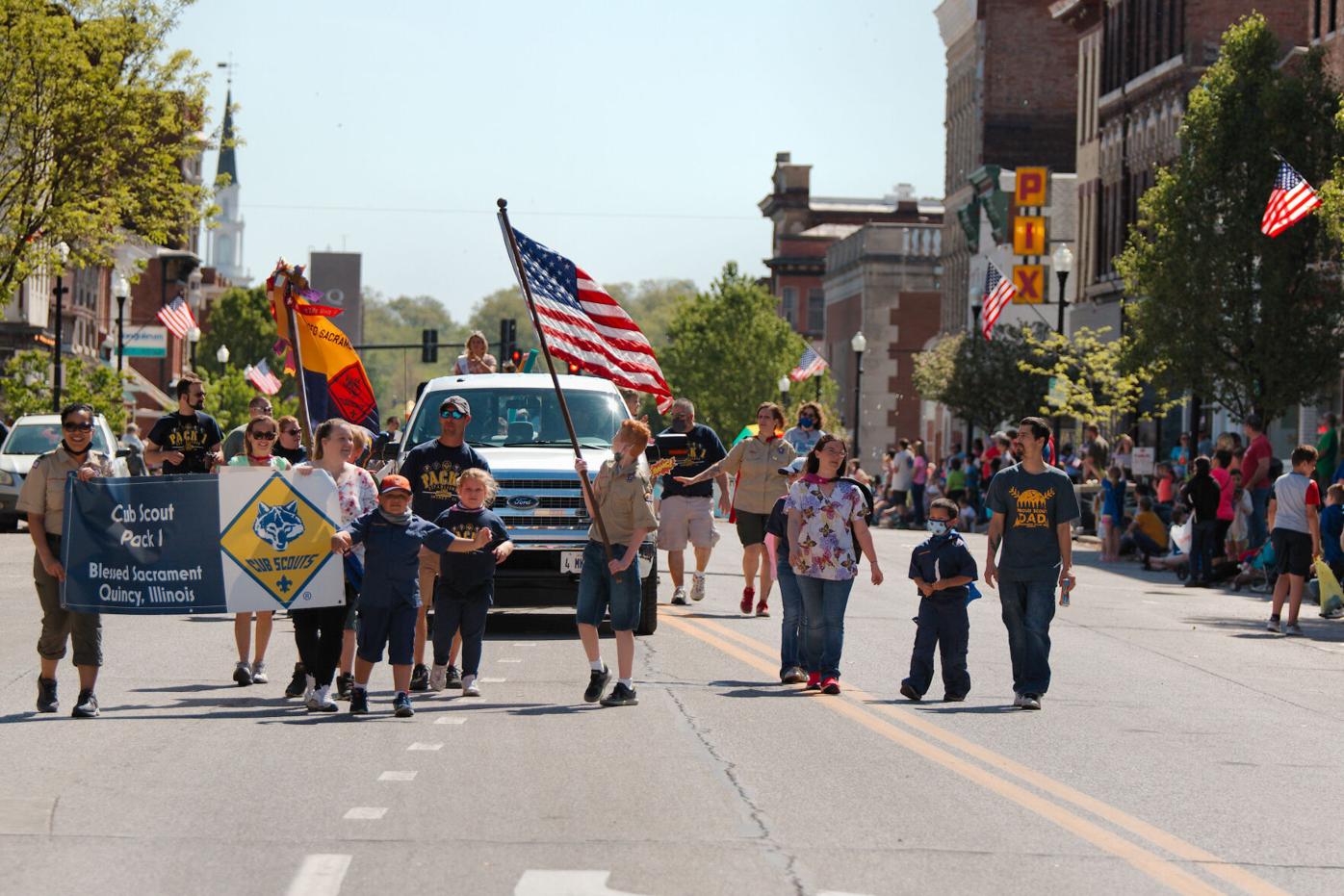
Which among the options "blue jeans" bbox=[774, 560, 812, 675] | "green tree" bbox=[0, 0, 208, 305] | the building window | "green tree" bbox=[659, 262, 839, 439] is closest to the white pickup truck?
"blue jeans" bbox=[774, 560, 812, 675]

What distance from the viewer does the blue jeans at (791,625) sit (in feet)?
49.7

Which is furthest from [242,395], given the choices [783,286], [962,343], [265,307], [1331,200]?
[1331,200]

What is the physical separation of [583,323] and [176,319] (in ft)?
151

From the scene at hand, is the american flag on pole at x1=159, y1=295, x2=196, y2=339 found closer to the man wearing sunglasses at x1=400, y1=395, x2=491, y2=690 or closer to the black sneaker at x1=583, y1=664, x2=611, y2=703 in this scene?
the man wearing sunglasses at x1=400, y1=395, x2=491, y2=690

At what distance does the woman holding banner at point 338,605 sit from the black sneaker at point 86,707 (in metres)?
1.22

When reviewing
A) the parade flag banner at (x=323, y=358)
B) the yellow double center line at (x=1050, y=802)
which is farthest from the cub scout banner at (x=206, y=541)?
the parade flag banner at (x=323, y=358)

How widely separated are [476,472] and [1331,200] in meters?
19.2

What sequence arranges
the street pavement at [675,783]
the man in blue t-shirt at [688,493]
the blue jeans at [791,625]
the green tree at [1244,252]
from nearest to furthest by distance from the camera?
the street pavement at [675,783] < the blue jeans at [791,625] < the man in blue t-shirt at [688,493] < the green tree at [1244,252]

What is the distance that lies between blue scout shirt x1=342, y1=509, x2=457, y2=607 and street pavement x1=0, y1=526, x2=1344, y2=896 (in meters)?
0.71

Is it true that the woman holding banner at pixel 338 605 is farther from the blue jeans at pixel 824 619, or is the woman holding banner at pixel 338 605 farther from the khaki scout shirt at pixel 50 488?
the blue jeans at pixel 824 619

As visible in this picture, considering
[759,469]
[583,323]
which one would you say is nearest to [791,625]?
[583,323]

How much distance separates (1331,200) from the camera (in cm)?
3005

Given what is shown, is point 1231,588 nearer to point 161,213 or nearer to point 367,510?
point 367,510

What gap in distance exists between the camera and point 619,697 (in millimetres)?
13891
